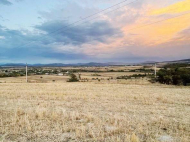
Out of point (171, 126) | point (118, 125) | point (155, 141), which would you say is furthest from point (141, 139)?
point (171, 126)

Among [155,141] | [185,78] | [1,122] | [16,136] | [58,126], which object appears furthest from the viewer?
[185,78]

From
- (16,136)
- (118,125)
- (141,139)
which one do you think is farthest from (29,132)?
(141,139)

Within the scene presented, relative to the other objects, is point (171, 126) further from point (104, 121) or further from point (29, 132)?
point (29, 132)

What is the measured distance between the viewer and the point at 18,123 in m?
8.15

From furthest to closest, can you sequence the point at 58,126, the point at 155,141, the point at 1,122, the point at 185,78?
the point at 185,78 → the point at 1,122 → the point at 58,126 → the point at 155,141

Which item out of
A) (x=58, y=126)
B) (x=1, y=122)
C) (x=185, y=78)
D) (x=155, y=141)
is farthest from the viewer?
(x=185, y=78)

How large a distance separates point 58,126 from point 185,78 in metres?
32.2

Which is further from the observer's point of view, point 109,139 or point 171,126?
point 171,126

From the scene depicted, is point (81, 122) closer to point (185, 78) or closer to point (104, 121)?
point (104, 121)

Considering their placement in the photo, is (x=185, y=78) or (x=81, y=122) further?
(x=185, y=78)

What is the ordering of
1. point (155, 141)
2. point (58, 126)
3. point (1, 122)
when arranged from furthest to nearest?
1. point (1, 122)
2. point (58, 126)
3. point (155, 141)

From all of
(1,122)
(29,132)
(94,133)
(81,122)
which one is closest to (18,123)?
(1,122)

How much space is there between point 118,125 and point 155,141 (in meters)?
2.06

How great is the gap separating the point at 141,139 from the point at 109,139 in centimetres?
111
